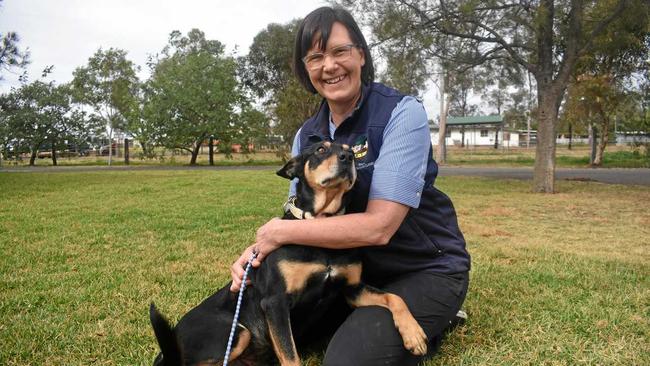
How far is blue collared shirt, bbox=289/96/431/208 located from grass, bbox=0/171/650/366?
3.54ft

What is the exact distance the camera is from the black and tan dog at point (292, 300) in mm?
2477

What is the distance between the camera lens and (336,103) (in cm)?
297

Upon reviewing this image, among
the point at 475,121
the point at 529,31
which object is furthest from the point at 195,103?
the point at 475,121

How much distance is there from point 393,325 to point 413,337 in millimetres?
119

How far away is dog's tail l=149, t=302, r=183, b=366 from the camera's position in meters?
2.27

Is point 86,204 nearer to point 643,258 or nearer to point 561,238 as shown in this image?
point 561,238

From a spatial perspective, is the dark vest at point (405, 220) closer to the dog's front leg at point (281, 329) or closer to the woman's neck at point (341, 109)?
the woman's neck at point (341, 109)

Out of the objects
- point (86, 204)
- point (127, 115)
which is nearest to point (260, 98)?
point (127, 115)

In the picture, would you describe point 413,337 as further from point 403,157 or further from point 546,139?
point 546,139

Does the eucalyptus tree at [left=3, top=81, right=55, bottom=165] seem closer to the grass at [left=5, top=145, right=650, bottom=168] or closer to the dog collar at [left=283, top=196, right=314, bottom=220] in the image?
the grass at [left=5, top=145, right=650, bottom=168]

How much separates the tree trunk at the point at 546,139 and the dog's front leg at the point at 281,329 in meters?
12.8

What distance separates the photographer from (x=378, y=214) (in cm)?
254

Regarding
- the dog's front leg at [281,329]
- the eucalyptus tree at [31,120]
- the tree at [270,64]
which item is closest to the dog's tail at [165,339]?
the dog's front leg at [281,329]

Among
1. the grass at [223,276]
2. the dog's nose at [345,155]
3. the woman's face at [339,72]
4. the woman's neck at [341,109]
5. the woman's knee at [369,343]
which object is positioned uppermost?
the woman's face at [339,72]
